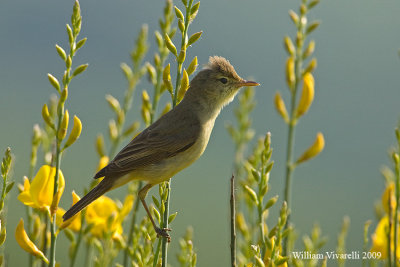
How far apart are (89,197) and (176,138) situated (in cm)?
93

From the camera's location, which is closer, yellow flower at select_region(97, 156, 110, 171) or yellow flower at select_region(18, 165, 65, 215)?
yellow flower at select_region(18, 165, 65, 215)

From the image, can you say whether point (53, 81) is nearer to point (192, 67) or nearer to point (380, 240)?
point (192, 67)

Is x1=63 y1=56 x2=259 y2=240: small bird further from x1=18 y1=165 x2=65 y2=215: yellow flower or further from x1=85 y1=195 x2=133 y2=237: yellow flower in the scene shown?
x1=18 y1=165 x2=65 y2=215: yellow flower

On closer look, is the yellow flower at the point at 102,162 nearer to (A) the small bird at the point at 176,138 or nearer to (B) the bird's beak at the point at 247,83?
(A) the small bird at the point at 176,138

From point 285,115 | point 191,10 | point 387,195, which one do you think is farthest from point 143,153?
point 387,195

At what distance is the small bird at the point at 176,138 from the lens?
3.09m

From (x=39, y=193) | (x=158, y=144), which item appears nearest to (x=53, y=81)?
(x=39, y=193)

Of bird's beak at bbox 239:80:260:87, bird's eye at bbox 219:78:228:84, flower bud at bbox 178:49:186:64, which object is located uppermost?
bird's eye at bbox 219:78:228:84

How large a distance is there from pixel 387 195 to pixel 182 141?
1331 millimetres

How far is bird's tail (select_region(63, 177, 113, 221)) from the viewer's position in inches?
90.9

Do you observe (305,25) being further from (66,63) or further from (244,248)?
(66,63)

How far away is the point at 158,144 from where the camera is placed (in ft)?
10.9

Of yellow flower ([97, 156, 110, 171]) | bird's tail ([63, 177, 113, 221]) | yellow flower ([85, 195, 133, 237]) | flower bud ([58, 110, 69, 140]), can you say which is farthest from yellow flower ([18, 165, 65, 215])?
yellow flower ([97, 156, 110, 171])

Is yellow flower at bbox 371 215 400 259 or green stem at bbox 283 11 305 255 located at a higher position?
green stem at bbox 283 11 305 255
